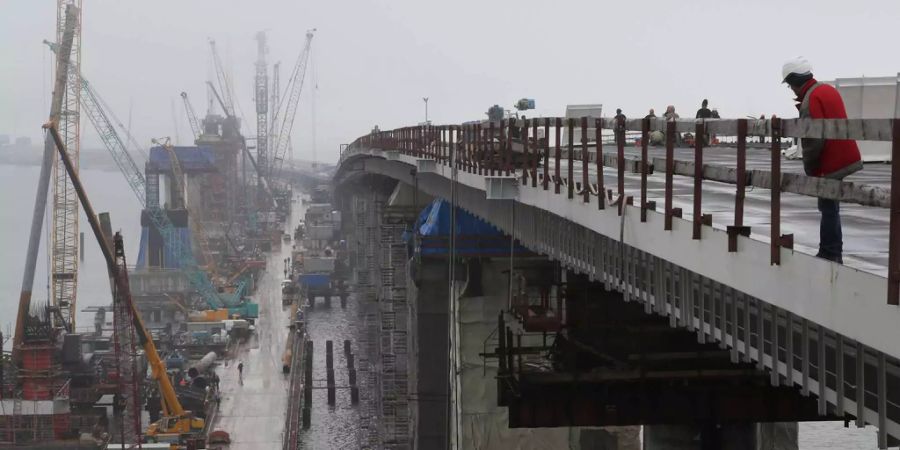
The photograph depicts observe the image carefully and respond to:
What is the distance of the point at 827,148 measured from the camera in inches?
367

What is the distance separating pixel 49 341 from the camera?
3105 inches

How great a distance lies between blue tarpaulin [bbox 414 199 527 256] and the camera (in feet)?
109

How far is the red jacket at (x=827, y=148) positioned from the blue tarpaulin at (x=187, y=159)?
14891 cm

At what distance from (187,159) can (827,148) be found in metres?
159

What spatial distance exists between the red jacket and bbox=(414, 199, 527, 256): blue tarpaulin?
21.2 metres

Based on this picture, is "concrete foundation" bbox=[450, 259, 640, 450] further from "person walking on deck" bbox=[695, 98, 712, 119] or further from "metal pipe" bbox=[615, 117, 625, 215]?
"metal pipe" bbox=[615, 117, 625, 215]

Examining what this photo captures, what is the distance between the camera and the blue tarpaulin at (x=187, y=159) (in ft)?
509

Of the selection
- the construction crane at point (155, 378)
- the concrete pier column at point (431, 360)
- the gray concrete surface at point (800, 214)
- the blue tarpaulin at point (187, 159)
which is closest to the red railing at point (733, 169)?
the gray concrete surface at point (800, 214)

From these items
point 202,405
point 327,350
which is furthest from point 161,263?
point 202,405

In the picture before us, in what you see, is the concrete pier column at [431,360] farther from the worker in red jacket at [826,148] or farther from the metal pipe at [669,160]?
the worker in red jacket at [826,148]

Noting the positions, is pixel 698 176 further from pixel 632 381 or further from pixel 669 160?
pixel 632 381

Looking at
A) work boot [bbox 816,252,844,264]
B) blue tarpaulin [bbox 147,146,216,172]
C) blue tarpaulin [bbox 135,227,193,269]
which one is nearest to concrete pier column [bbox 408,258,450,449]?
work boot [bbox 816,252,844,264]

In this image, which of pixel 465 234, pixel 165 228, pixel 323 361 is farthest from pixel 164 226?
pixel 465 234

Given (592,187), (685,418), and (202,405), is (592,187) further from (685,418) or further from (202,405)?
(202,405)
